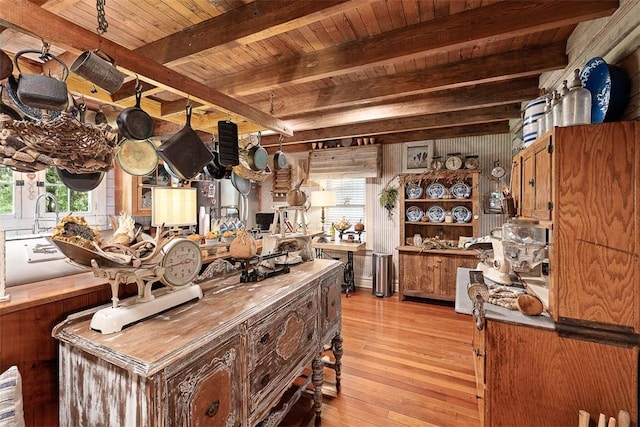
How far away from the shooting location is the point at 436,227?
15.7ft

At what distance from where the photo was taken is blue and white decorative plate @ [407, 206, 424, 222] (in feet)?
15.6

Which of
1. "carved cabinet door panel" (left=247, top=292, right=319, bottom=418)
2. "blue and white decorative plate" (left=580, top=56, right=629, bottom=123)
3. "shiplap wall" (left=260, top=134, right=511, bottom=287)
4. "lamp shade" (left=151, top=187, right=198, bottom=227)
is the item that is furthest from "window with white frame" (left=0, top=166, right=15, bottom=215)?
"blue and white decorative plate" (left=580, top=56, right=629, bottom=123)

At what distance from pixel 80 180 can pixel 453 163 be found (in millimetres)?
4416

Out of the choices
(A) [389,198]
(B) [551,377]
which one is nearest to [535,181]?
(B) [551,377]

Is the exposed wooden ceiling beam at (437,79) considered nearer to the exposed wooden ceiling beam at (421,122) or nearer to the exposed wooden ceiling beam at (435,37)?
the exposed wooden ceiling beam at (435,37)

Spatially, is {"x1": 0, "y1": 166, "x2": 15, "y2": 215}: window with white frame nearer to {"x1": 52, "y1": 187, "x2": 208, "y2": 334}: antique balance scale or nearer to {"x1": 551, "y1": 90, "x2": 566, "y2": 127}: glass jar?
{"x1": 52, "y1": 187, "x2": 208, "y2": 334}: antique balance scale

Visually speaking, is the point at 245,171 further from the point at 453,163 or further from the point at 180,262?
the point at 453,163

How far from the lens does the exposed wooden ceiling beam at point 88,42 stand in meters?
1.05

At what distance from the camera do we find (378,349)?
302 cm

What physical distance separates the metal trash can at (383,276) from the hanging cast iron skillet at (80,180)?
3931mm

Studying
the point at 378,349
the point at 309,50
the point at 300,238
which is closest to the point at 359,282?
the point at 378,349

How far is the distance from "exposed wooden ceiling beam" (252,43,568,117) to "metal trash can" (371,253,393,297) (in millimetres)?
2696

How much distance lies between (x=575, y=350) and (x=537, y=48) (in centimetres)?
218

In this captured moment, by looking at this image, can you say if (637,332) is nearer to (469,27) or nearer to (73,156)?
(469,27)
